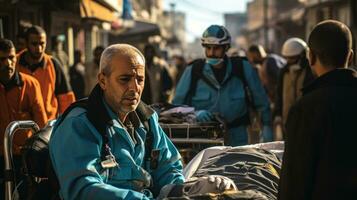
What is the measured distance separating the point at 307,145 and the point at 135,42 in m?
33.4

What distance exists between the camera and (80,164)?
4340mm

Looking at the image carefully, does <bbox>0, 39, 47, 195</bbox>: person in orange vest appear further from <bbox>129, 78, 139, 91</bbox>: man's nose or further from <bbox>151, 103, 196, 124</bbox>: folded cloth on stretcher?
<bbox>129, 78, 139, 91</bbox>: man's nose

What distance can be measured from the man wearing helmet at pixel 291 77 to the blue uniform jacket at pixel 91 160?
18.5 feet

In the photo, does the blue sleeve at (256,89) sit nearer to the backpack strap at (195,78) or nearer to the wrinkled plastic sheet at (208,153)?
the backpack strap at (195,78)

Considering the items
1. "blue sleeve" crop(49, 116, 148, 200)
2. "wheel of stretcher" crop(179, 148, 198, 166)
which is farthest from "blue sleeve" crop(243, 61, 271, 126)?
"blue sleeve" crop(49, 116, 148, 200)

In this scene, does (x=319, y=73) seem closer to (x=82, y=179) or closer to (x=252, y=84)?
(x=82, y=179)

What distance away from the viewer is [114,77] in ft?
14.9

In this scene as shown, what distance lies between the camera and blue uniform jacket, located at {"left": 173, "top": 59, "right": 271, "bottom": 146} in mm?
8453

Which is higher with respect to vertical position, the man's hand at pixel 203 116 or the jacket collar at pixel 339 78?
the jacket collar at pixel 339 78

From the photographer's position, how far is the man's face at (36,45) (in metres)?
8.38

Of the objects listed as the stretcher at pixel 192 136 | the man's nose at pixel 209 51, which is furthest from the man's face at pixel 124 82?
the man's nose at pixel 209 51

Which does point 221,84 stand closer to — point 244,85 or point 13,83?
point 244,85

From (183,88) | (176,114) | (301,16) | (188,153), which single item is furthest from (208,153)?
(301,16)

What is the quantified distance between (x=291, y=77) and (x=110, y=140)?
615cm
